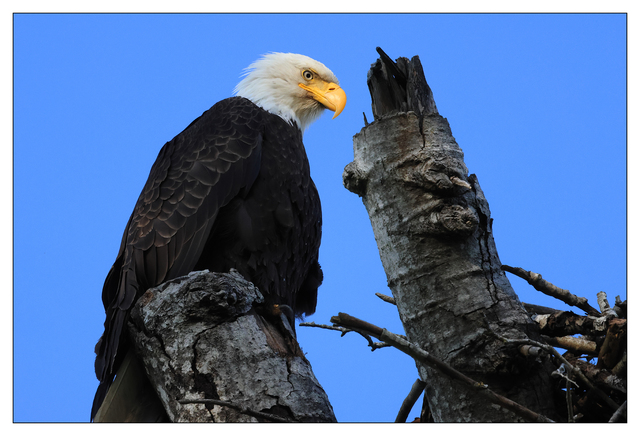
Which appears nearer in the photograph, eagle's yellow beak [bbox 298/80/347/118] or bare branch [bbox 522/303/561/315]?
bare branch [bbox 522/303/561/315]

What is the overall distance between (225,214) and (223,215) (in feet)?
0.04

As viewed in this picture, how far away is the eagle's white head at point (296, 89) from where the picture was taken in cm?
409

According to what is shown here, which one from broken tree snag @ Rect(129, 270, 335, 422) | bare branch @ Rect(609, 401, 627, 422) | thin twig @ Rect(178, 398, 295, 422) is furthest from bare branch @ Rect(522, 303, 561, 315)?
thin twig @ Rect(178, 398, 295, 422)

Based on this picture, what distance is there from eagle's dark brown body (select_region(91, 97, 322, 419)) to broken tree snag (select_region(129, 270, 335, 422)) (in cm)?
60

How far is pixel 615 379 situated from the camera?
2.17 metres

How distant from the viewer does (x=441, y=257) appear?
7.89 feet

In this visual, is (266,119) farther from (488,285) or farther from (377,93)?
(488,285)

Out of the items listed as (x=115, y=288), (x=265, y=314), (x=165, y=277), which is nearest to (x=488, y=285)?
(x=265, y=314)

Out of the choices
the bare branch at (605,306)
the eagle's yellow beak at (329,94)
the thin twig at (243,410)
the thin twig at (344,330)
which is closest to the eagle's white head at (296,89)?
the eagle's yellow beak at (329,94)

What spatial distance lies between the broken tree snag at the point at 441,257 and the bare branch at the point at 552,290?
9.6 inches

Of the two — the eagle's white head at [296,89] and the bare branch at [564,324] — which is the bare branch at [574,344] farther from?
the eagle's white head at [296,89]

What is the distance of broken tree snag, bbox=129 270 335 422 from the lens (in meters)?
2.11

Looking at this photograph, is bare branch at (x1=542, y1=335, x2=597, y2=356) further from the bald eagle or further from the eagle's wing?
the eagle's wing

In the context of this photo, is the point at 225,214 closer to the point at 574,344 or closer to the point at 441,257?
the point at 441,257
